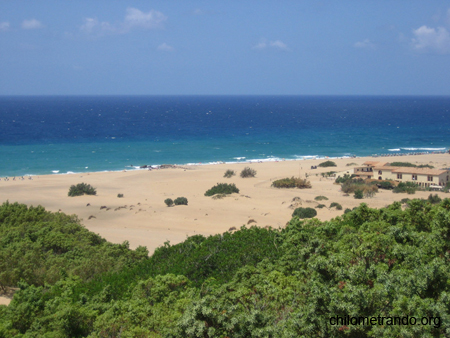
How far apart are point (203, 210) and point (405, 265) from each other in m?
18.9

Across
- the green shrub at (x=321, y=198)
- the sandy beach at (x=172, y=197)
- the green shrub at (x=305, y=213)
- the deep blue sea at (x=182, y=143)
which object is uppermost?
the deep blue sea at (x=182, y=143)

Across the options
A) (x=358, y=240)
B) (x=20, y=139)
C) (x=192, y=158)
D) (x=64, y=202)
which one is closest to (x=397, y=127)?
(x=192, y=158)

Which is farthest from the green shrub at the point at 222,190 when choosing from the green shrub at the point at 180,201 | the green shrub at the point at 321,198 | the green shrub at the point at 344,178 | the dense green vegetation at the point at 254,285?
the dense green vegetation at the point at 254,285

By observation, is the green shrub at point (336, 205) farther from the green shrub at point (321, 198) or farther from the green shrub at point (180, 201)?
the green shrub at point (180, 201)

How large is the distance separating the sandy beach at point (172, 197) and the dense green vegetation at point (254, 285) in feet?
22.2

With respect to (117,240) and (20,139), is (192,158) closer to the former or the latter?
(20,139)

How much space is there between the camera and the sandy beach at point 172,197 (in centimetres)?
2198

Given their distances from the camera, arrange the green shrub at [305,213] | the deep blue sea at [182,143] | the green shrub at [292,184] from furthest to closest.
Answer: the deep blue sea at [182,143] → the green shrub at [292,184] → the green shrub at [305,213]

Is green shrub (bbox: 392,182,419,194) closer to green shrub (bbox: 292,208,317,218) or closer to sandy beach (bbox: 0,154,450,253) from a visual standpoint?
sandy beach (bbox: 0,154,450,253)

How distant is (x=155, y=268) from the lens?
10953 millimetres

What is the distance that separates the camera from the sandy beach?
866 inches

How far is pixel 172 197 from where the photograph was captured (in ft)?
100

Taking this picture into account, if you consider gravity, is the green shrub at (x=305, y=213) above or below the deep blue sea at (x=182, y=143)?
below

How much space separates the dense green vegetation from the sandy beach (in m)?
6.76
